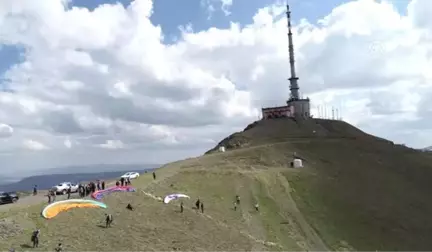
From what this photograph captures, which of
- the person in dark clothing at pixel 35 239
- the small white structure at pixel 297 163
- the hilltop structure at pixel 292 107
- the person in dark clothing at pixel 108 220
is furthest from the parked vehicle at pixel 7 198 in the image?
the hilltop structure at pixel 292 107

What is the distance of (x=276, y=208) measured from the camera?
8294 centimetres

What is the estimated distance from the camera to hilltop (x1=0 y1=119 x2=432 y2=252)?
54.1 meters

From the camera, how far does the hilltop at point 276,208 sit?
54.1 meters

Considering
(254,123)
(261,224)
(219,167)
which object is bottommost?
(261,224)

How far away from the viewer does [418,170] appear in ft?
398

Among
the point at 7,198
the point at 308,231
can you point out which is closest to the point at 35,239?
the point at 7,198

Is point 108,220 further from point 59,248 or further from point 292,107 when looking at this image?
point 292,107

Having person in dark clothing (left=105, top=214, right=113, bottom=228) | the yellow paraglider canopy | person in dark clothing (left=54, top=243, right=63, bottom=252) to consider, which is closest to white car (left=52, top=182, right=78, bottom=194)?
the yellow paraglider canopy

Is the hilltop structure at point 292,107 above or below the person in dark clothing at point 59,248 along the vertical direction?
above

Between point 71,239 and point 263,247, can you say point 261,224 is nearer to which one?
point 263,247

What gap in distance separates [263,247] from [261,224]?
9222 millimetres

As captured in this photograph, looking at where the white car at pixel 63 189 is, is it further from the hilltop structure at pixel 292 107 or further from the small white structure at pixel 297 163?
the hilltop structure at pixel 292 107

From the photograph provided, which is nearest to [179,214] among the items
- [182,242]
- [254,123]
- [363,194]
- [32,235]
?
[182,242]

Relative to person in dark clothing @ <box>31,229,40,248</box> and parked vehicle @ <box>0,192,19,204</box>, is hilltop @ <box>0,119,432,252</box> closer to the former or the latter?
person in dark clothing @ <box>31,229,40,248</box>
